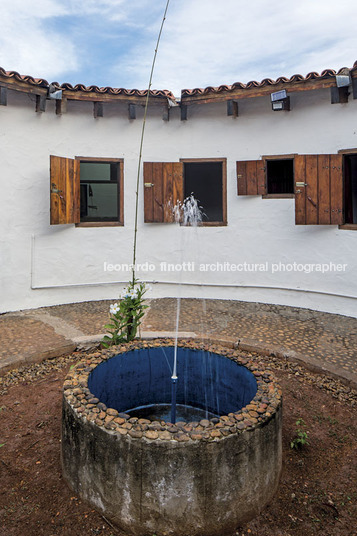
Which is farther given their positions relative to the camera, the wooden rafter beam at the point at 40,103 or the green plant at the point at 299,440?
the wooden rafter beam at the point at 40,103

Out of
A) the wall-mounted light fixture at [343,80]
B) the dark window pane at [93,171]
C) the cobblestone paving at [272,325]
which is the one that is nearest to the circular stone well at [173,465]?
the cobblestone paving at [272,325]

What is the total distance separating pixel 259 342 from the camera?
5270 mm

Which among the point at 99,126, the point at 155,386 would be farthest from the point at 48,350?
the point at 99,126

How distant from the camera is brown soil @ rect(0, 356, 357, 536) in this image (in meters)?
2.42

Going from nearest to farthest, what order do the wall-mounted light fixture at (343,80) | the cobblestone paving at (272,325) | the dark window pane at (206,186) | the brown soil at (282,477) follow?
the brown soil at (282,477), the cobblestone paving at (272,325), the wall-mounted light fixture at (343,80), the dark window pane at (206,186)

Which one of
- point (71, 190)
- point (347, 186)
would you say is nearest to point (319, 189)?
point (347, 186)

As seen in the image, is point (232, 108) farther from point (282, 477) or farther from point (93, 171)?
point (93, 171)

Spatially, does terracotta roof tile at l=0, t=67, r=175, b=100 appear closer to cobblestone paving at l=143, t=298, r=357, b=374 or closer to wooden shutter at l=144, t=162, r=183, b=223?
wooden shutter at l=144, t=162, r=183, b=223

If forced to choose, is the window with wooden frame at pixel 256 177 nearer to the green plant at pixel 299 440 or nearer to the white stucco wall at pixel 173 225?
the white stucco wall at pixel 173 225

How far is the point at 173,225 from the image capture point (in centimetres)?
783

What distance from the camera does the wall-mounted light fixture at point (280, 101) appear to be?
6.53m

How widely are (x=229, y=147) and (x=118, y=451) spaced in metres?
6.52

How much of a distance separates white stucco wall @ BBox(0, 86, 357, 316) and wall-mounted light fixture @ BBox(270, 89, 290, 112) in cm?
16

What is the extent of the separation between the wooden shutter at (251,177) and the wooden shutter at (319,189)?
758 millimetres
